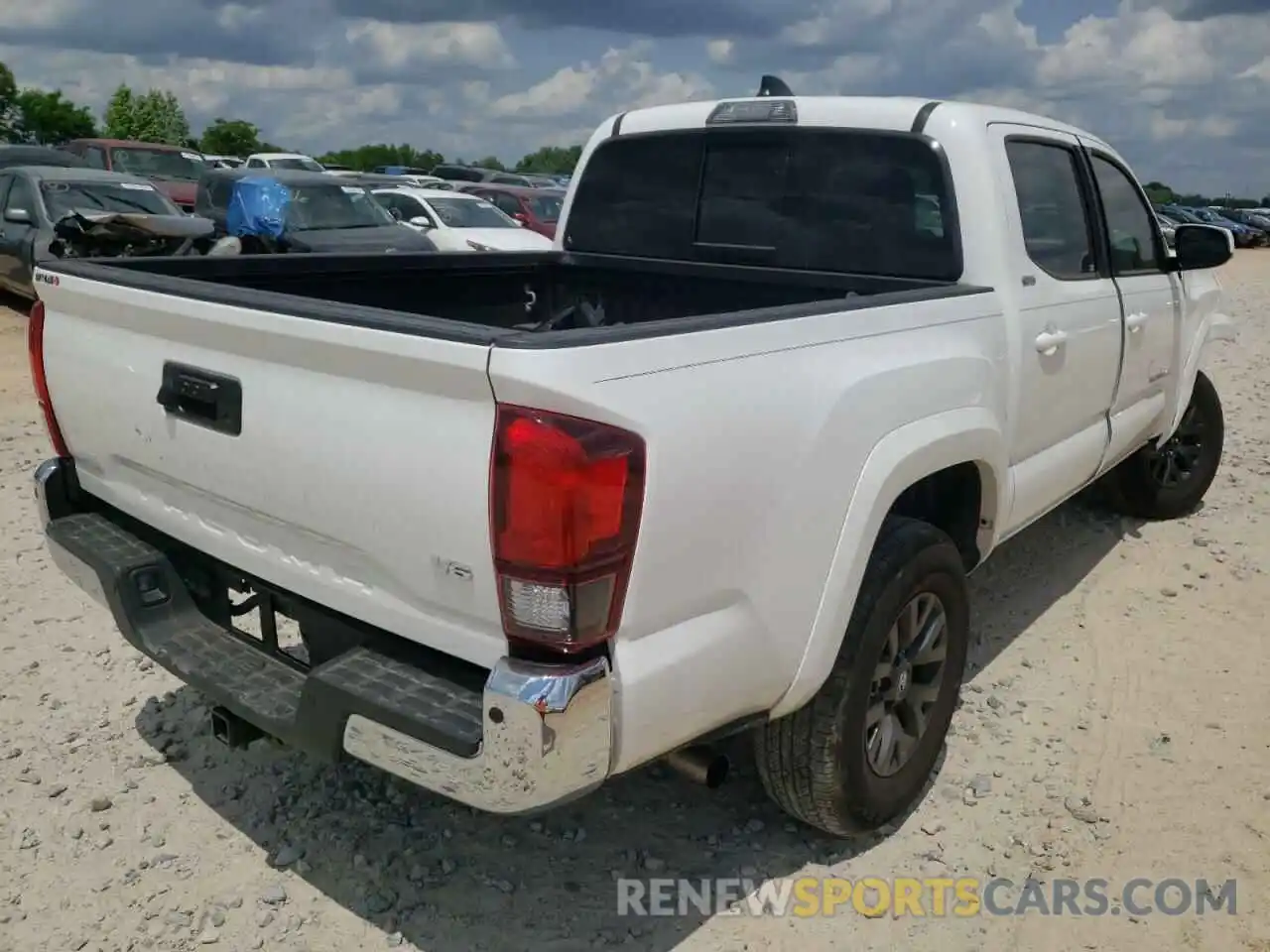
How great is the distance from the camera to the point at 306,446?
2387 mm

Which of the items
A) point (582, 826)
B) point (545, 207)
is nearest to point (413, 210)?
point (545, 207)

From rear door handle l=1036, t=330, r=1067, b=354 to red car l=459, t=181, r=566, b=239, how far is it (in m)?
14.1

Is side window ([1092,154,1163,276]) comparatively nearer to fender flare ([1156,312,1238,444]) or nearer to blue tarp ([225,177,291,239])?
fender flare ([1156,312,1238,444])

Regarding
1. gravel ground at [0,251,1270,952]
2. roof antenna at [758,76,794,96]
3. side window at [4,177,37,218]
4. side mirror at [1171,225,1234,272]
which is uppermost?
roof antenna at [758,76,794,96]

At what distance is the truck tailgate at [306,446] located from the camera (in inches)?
84.0

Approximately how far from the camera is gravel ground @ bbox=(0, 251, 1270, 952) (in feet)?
9.19

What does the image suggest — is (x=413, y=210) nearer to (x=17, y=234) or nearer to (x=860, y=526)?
(x=17, y=234)

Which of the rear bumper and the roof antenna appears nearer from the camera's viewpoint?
the rear bumper

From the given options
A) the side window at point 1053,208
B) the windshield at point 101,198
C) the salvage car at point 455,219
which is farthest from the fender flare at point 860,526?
the salvage car at point 455,219

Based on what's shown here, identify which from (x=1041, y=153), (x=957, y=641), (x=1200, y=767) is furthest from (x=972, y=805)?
(x=1041, y=153)

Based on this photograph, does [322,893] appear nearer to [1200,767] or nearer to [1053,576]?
[1200,767]

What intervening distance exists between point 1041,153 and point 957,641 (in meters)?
1.82

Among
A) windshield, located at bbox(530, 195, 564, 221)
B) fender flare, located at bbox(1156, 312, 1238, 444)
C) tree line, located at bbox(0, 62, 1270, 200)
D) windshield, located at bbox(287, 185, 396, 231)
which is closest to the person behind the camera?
fender flare, located at bbox(1156, 312, 1238, 444)

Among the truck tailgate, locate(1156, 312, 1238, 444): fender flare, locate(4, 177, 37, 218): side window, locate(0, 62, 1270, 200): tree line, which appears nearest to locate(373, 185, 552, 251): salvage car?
locate(4, 177, 37, 218): side window
